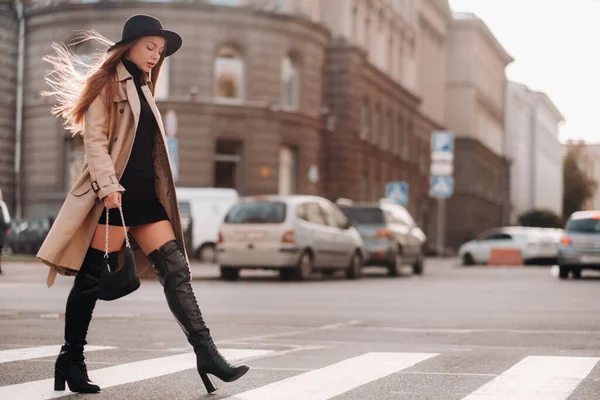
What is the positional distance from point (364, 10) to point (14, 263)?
3070 centimetres

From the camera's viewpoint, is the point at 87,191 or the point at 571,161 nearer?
the point at 87,191

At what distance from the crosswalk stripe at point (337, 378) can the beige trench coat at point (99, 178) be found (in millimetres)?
962

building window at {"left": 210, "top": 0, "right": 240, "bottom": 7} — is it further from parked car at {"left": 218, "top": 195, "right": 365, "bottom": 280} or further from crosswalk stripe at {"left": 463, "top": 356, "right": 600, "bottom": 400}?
crosswalk stripe at {"left": 463, "top": 356, "right": 600, "bottom": 400}

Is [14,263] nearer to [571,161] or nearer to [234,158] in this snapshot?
[234,158]

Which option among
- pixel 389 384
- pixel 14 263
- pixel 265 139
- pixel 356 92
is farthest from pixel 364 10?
pixel 389 384

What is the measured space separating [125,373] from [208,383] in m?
1.13

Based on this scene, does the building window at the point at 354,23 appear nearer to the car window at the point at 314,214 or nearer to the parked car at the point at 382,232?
the parked car at the point at 382,232

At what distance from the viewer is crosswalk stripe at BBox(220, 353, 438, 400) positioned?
6836 millimetres

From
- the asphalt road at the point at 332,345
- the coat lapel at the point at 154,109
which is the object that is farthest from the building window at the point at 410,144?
the coat lapel at the point at 154,109

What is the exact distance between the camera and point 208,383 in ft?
22.0

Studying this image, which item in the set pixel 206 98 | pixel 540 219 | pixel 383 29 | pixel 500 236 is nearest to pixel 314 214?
pixel 206 98

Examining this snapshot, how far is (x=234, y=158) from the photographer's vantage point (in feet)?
151

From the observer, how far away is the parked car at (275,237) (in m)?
23.8

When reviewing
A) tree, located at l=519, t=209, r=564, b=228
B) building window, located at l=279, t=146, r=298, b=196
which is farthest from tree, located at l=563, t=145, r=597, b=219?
building window, located at l=279, t=146, r=298, b=196
